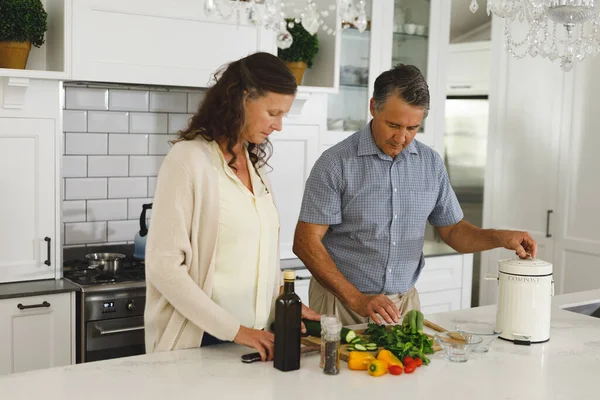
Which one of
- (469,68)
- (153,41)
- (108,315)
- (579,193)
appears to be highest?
(469,68)

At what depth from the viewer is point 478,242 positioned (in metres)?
2.89

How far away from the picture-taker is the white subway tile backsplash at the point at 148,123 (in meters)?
4.05

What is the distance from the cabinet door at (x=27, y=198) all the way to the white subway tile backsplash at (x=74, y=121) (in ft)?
1.21

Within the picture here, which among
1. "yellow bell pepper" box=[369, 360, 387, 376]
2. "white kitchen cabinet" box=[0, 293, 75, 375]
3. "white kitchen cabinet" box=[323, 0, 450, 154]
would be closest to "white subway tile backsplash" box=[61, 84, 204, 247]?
"white kitchen cabinet" box=[0, 293, 75, 375]

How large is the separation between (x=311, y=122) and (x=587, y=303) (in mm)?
1749

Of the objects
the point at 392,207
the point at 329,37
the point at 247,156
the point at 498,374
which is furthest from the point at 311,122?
the point at 498,374

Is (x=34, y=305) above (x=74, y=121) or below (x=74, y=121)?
below

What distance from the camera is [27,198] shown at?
11.4ft

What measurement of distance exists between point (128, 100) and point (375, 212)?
177cm

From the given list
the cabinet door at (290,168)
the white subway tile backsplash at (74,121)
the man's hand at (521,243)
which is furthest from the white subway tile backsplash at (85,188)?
the man's hand at (521,243)

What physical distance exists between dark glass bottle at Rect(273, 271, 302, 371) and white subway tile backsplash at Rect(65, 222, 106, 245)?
218cm

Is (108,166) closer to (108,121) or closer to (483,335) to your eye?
(108,121)

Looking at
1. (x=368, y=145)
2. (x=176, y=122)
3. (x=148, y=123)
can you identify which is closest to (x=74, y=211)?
(x=148, y=123)

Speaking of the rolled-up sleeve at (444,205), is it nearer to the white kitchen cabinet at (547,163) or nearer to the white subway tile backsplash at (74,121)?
the white subway tile backsplash at (74,121)
